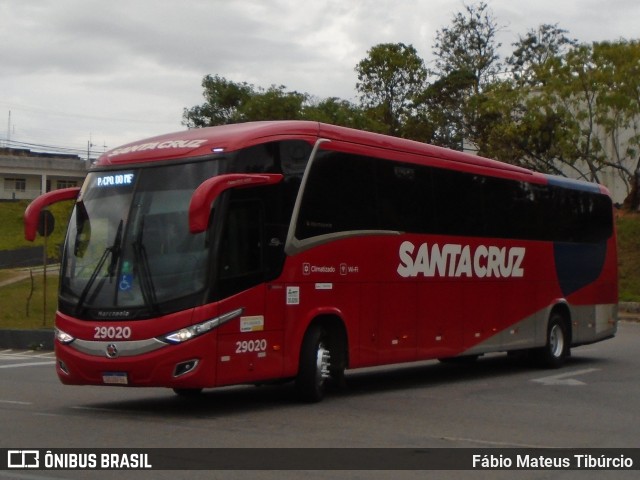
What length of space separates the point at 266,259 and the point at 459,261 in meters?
5.14

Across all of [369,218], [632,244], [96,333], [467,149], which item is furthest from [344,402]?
[467,149]

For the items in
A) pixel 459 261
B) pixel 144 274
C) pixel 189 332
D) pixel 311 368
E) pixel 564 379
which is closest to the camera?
pixel 189 332

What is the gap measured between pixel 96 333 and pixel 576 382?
885 cm

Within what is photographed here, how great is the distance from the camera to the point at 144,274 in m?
12.6

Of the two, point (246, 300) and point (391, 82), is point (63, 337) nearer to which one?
point (246, 300)

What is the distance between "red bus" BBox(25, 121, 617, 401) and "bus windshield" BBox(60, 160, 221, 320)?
0.06 feet

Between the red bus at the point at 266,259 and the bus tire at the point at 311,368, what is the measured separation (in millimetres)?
24

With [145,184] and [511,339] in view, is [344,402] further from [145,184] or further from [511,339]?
[511,339]

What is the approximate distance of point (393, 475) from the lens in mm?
9164

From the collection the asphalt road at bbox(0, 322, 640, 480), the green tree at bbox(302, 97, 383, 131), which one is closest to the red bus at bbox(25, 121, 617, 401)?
the asphalt road at bbox(0, 322, 640, 480)

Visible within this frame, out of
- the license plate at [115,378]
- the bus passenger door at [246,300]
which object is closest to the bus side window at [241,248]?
the bus passenger door at [246,300]

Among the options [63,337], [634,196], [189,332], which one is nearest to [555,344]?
[189,332]

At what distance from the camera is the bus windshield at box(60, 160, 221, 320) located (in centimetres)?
1244

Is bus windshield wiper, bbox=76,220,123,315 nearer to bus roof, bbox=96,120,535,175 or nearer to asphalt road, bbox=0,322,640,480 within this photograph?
bus roof, bbox=96,120,535,175
